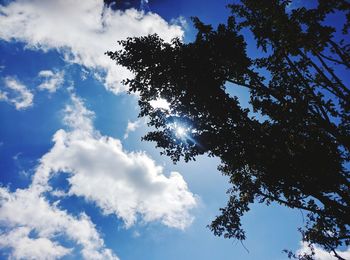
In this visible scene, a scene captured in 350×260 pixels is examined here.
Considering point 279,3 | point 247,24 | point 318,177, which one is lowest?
point 318,177

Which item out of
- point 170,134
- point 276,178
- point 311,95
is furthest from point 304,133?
point 170,134

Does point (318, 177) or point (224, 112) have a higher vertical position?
point (224, 112)

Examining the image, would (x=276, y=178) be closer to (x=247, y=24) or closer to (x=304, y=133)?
(x=304, y=133)

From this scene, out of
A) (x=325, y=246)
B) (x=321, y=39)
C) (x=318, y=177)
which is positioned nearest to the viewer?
(x=321, y=39)

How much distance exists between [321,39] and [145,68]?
6.02 meters

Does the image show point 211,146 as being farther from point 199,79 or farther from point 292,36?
point 292,36

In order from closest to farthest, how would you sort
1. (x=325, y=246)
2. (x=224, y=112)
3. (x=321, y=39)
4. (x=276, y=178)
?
(x=321, y=39) < (x=276, y=178) < (x=224, y=112) < (x=325, y=246)

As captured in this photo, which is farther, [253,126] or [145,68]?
[145,68]

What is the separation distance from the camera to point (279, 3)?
8367 mm

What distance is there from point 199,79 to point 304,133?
3.87m

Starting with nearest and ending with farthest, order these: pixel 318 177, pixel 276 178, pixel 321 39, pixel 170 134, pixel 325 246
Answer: pixel 321 39, pixel 318 177, pixel 276 178, pixel 170 134, pixel 325 246

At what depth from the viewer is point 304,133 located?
8195 millimetres

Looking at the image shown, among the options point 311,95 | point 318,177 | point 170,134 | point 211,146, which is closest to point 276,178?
point 318,177

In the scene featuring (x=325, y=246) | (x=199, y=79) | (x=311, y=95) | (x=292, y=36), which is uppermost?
(x=199, y=79)
